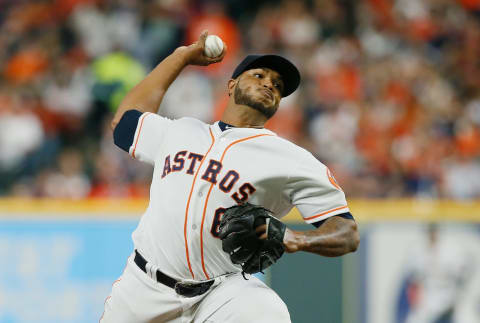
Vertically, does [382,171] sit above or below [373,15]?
below

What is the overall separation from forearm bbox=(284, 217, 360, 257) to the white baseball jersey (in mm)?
64

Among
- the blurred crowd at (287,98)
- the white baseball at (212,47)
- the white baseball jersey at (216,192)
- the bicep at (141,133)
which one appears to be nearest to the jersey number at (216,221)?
the white baseball jersey at (216,192)

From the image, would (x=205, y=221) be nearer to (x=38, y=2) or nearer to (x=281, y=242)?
(x=281, y=242)

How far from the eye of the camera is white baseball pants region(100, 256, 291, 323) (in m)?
3.20

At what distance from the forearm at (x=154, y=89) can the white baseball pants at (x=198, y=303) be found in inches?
31.1

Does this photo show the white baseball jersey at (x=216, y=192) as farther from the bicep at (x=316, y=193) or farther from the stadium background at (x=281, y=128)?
the stadium background at (x=281, y=128)

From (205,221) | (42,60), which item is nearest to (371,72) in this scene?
(42,60)

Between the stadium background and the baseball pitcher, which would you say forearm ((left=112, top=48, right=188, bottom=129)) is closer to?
the baseball pitcher

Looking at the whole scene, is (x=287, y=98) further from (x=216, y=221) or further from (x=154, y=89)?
(x=216, y=221)

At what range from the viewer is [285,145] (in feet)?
11.0

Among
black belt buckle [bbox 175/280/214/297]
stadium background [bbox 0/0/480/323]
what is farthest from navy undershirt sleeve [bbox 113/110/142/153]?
stadium background [bbox 0/0/480/323]

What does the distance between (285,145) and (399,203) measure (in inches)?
122

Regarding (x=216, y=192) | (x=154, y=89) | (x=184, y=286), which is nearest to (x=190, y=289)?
(x=184, y=286)

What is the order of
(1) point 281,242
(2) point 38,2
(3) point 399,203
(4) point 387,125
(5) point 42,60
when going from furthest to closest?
1. (2) point 38,2
2. (5) point 42,60
3. (4) point 387,125
4. (3) point 399,203
5. (1) point 281,242
